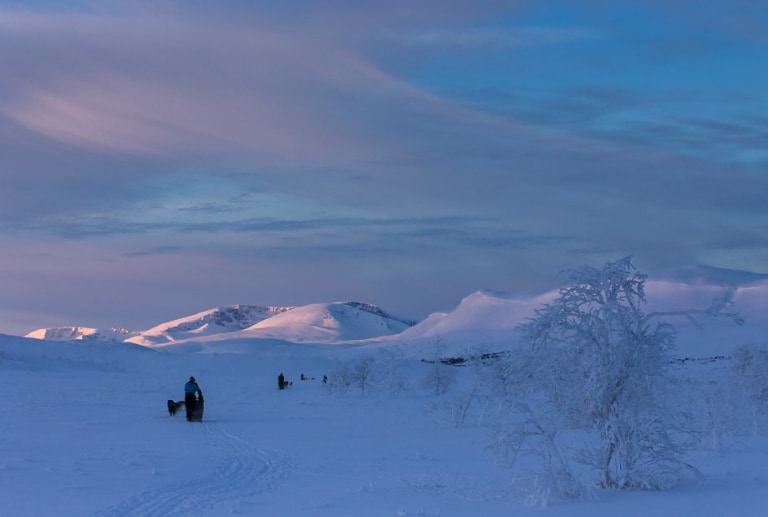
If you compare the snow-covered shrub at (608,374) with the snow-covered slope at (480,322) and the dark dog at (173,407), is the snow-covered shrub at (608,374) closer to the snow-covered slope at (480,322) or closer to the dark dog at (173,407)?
the dark dog at (173,407)

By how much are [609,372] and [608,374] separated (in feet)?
0.10

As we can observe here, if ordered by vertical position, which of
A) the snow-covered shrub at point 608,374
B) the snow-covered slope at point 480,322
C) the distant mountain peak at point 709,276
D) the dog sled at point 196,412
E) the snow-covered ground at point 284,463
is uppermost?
the distant mountain peak at point 709,276

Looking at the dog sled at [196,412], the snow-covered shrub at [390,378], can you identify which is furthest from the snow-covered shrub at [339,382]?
the dog sled at [196,412]

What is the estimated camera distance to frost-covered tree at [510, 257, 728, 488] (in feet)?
41.1

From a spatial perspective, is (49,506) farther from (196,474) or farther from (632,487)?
(632,487)

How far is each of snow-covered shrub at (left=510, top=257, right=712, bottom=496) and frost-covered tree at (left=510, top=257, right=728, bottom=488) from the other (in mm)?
13

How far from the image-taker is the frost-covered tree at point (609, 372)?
1254cm

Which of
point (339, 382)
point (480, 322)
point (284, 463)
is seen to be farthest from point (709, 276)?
point (284, 463)

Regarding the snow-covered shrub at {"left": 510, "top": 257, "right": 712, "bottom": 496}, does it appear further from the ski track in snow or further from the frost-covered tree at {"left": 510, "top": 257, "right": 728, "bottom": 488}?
the ski track in snow

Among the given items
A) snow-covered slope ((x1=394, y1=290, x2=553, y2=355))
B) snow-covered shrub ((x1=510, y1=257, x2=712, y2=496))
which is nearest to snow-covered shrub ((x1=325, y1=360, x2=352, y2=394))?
snow-covered shrub ((x1=510, y1=257, x2=712, y2=496))

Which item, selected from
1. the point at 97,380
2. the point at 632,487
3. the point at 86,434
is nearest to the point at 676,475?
the point at 632,487

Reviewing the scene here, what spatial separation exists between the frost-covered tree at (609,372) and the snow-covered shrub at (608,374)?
0.01 m

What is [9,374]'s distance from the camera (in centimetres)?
5053

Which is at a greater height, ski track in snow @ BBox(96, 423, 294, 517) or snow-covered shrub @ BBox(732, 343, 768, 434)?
snow-covered shrub @ BBox(732, 343, 768, 434)
